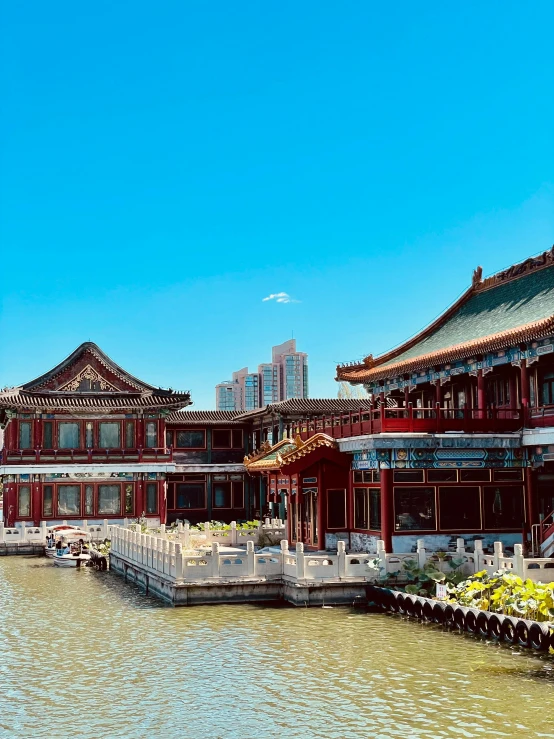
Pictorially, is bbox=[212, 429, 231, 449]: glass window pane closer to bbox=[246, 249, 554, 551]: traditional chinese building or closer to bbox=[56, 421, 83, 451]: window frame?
bbox=[56, 421, 83, 451]: window frame

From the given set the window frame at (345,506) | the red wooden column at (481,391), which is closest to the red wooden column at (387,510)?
the window frame at (345,506)

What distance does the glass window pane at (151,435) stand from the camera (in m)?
50.4

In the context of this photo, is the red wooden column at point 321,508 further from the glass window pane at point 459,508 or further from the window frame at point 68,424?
the window frame at point 68,424

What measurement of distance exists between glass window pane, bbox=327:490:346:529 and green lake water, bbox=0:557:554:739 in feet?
24.0

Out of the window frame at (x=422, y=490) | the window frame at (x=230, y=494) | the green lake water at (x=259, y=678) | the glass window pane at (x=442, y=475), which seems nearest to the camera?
the green lake water at (x=259, y=678)

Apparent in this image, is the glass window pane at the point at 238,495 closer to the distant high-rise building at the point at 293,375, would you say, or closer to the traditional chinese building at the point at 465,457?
the traditional chinese building at the point at 465,457

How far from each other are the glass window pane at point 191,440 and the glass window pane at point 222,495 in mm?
2573

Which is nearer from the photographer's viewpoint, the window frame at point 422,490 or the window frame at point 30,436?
the window frame at point 422,490

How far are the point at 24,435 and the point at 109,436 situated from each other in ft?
14.8

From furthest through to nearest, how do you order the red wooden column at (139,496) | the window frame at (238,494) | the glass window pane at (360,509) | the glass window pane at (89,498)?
the window frame at (238,494)
the red wooden column at (139,496)
the glass window pane at (89,498)
the glass window pane at (360,509)

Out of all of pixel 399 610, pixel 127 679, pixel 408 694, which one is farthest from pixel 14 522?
pixel 408 694

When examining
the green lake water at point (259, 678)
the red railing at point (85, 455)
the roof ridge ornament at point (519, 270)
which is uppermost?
the roof ridge ornament at point (519, 270)

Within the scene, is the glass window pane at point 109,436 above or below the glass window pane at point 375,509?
above

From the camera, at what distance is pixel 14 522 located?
47.8 m
